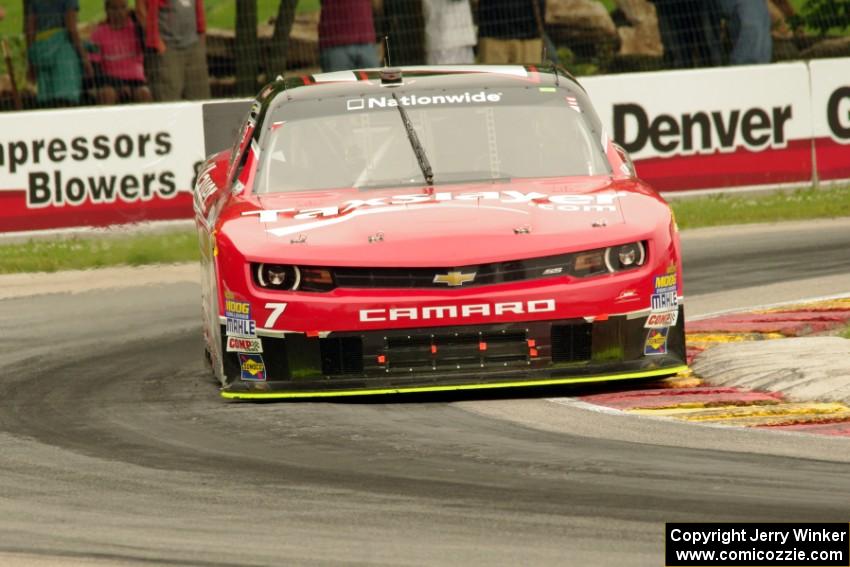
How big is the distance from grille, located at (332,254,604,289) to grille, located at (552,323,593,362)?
221mm

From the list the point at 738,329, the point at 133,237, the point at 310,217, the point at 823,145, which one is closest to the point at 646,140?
the point at 823,145

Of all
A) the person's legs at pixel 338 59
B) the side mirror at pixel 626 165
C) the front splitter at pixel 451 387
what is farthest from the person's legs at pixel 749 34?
the front splitter at pixel 451 387

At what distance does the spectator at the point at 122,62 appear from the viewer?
1673 cm

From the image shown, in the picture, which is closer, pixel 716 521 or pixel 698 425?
pixel 716 521

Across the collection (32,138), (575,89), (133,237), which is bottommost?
(133,237)

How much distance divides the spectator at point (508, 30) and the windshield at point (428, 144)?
8628 millimetres

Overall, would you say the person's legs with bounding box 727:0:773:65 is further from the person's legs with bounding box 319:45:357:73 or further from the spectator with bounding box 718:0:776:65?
the person's legs with bounding box 319:45:357:73

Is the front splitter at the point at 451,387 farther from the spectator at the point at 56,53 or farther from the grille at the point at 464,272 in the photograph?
the spectator at the point at 56,53

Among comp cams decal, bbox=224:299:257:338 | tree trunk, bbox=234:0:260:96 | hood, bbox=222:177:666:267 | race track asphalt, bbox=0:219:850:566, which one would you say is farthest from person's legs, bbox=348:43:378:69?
comp cams decal, bbox=224:299:257:338

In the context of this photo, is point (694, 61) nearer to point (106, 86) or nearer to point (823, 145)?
point (823, 145)

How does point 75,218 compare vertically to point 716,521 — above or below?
below

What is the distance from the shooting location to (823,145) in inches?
623

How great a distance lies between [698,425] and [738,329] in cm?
242

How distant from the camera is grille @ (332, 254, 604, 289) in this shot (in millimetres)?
7074
